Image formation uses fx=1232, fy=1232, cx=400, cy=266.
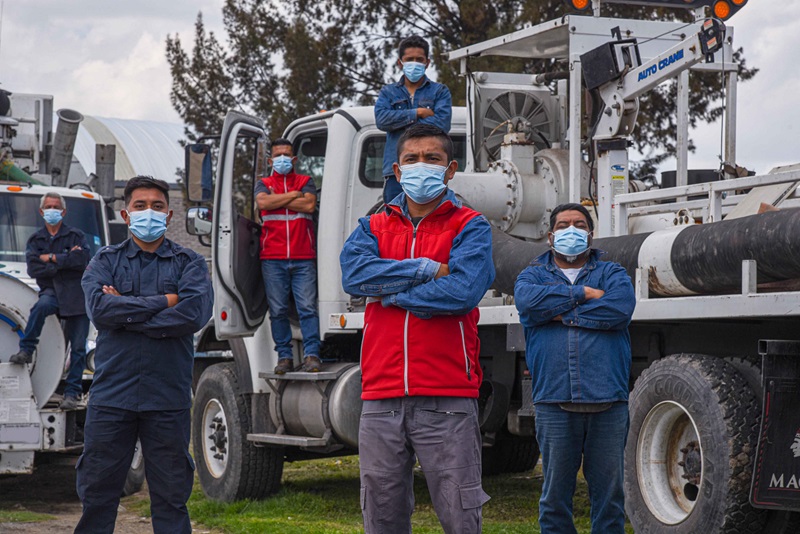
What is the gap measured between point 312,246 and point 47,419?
2.36 metres

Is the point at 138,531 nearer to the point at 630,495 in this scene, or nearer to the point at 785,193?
the point at 630,495

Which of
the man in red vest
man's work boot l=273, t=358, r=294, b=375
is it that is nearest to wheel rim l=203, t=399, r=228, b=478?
man's work boot l=273, t=358, r=294, b=375

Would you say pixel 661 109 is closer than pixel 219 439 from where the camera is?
No

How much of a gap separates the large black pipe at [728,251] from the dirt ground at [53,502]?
3.74 m

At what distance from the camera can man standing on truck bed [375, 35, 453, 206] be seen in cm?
785

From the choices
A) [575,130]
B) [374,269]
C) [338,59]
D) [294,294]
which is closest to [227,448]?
[294,294]

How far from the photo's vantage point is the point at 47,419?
359 inches

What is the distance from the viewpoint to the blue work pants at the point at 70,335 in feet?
30.5

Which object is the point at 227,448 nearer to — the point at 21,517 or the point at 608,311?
the point at 21,517

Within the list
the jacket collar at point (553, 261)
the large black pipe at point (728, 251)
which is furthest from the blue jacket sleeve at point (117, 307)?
the large black pipe at point (728, 251)

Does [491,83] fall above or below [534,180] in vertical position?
above

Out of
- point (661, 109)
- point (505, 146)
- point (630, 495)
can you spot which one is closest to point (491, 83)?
point (505, 146)

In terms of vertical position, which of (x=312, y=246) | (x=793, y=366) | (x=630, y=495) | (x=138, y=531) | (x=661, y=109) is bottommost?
(x=138, y=531)

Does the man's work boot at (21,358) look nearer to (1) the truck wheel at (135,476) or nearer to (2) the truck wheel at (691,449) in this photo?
(1) the truck wheel at (135,476)
